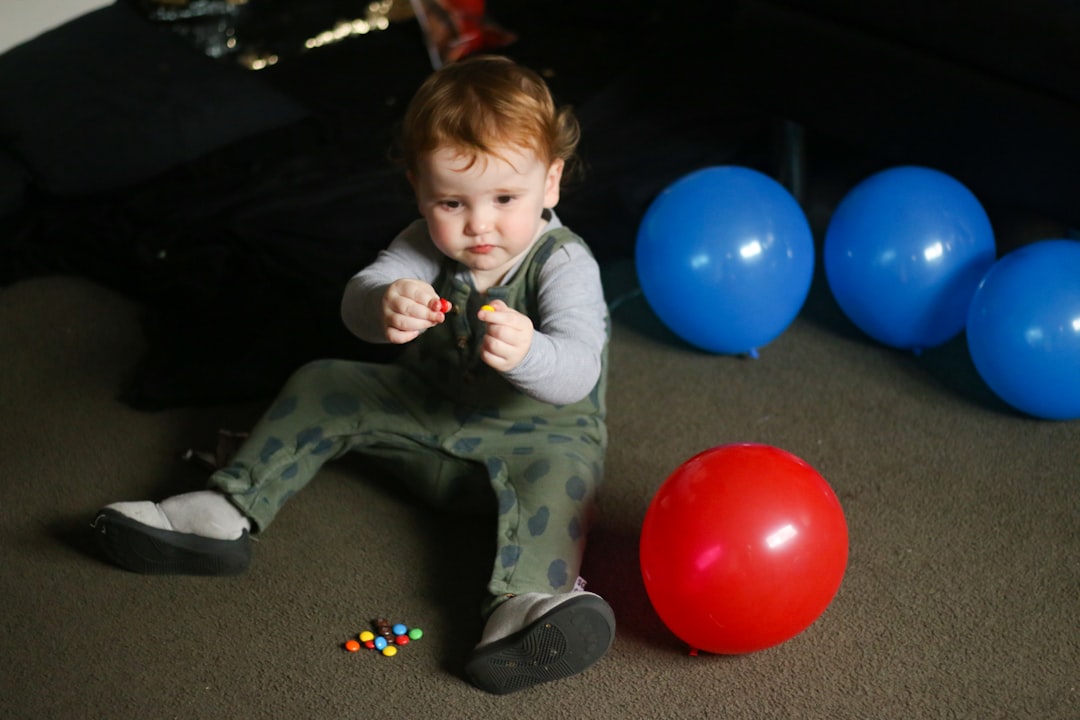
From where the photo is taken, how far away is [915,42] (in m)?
1.85

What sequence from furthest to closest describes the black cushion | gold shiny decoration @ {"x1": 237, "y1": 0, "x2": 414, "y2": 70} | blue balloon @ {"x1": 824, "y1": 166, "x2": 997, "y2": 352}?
gold shiny decoration @ {"x1": 237, "y1": 0, "x2": 414, "y2": 70}
the black cushion
blue balloon @ {"x1": 824, "y1": 166, "x2": 997, "y2": 352}

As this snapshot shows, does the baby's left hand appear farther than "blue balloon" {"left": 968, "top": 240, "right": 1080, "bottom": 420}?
No

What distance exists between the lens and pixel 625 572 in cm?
140

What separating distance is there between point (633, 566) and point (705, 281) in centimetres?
50

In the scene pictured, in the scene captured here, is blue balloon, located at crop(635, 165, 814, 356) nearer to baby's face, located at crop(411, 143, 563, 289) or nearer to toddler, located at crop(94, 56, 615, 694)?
toddler, located at crop(94, 56, 615, 694)

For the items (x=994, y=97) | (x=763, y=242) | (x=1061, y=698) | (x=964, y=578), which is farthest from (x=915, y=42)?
(x=1061, y=698)

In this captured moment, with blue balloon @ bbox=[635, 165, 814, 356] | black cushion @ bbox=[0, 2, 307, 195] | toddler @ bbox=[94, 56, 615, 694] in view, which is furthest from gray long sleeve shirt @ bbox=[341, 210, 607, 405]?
black cushion @ bbox=[0, 2, 307, 195]

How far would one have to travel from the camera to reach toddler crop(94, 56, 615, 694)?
1.24 metres

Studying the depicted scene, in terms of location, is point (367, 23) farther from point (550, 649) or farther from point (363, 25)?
point (550, 649)

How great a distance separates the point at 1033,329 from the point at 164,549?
46.8 inches

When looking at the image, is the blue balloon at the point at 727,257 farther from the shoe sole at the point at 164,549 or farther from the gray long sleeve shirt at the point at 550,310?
the shoe sole at the point at 164,549

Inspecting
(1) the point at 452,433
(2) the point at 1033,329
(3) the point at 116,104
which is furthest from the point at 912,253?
(3) the point at 116,104

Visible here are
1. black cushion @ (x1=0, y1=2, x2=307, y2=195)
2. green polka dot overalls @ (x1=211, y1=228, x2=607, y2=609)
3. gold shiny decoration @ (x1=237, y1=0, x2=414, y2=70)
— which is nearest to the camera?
green polka dot overalls @ (x1=211, y1=228, x2=607, y2=609)

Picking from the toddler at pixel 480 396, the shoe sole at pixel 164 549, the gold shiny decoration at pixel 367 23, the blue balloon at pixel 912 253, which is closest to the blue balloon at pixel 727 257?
the blue balloon at pixel 912 253
